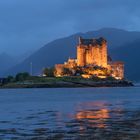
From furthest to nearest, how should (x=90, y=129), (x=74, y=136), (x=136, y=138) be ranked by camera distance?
(x=90, y=129) < (x=74, y=136) < (x=136, y=138)

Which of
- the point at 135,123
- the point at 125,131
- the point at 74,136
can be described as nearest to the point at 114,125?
the point at 135,123

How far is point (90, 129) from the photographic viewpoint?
41125mm

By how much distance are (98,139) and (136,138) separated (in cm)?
245

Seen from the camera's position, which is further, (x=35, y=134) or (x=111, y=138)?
(x=35, y=134)

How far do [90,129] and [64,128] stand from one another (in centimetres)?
258

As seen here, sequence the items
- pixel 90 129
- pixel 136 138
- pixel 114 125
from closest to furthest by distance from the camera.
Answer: pixel 136 138 < pixel 90 129 < pixel 114 125

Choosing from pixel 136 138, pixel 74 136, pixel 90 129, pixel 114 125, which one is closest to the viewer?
pixel 136 138

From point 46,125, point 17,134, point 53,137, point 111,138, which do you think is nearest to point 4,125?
point 46,125

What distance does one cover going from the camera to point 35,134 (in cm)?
3803

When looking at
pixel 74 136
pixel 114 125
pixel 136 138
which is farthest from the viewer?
pixel 114 125

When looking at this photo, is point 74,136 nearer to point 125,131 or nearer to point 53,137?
point 53,137

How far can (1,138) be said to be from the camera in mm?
36031

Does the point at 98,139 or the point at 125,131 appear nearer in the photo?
the point at 98,139

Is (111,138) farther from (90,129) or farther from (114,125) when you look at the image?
(114,125)
